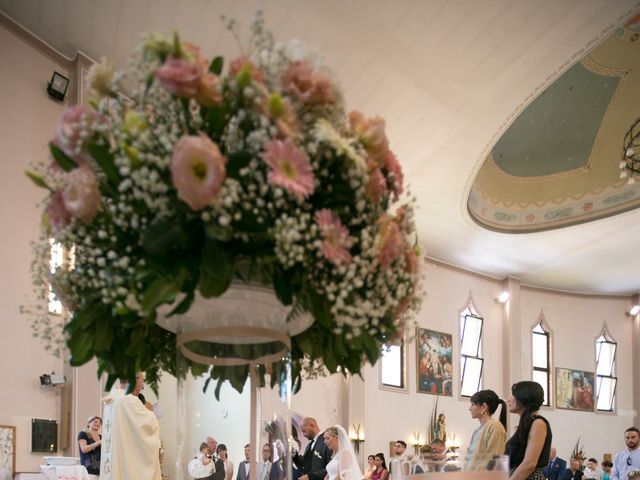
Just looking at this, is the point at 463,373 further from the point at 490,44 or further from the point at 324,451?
the point at 324,451

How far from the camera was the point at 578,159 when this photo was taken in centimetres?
1838

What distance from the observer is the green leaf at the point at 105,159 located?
1909mm

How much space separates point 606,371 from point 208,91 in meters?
Answer: 24.9

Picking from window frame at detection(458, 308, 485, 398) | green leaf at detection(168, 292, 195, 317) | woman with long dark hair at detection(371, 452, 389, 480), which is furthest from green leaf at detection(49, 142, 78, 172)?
window frame at detection(458, 308, 485, 398)

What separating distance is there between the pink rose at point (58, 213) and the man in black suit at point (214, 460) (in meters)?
0.58

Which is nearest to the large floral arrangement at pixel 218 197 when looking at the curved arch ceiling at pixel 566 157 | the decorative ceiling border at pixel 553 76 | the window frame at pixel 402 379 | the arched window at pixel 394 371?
the decorative ceiling border at pixel 553 76

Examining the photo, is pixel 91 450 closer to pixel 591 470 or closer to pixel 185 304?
pixel 185 304

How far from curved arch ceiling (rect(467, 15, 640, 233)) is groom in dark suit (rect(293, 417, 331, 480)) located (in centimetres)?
1005

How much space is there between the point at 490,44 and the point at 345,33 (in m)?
2.16

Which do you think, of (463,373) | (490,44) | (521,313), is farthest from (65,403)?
(521,313)

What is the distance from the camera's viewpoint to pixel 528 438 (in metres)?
4.40

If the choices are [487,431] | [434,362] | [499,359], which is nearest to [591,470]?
[499,359]

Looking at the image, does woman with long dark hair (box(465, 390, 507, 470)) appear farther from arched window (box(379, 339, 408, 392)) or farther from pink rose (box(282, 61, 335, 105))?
arched window (box(379, 339, 408, 392))

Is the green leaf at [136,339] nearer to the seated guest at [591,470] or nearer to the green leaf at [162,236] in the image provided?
the green leaf at [162,236]
